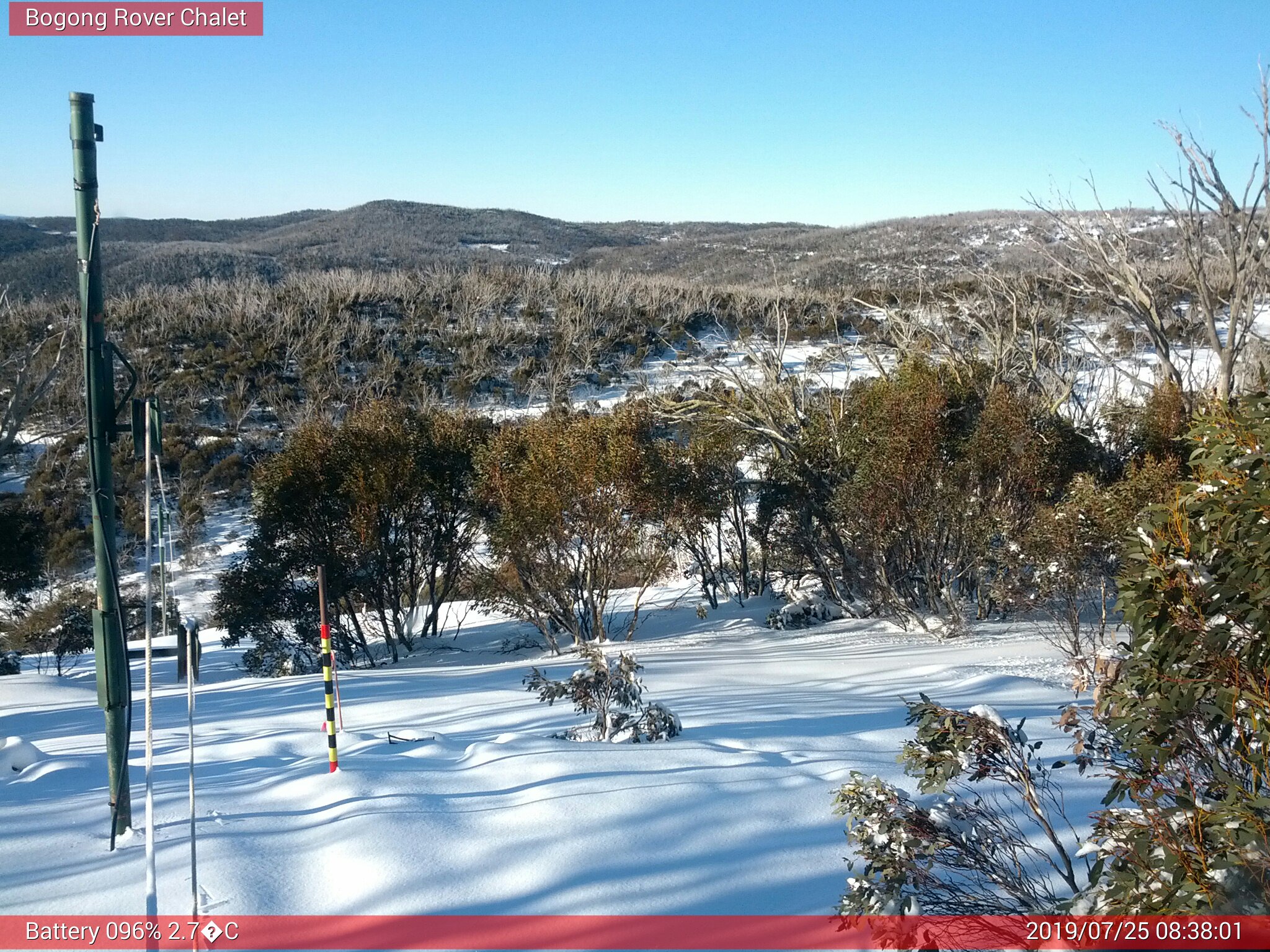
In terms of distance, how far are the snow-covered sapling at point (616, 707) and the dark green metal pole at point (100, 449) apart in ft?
9.85

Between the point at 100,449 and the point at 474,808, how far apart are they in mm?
2455

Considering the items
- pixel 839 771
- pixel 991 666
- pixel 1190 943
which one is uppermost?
pixel 1190 943

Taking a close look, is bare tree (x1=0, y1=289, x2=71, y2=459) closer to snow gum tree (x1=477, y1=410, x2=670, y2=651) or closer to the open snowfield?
the open snowfield

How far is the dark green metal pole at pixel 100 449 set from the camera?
12.9ft

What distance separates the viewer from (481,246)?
301ft

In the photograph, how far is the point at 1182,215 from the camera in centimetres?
1356

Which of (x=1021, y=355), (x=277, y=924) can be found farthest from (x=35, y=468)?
(x=277, y=924)

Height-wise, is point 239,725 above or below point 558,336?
below

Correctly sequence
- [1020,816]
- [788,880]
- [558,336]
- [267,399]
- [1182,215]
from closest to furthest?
1. [788,880]
2. [1020,816]
3. [1182,215]
4. [267,399]
5. [558,336]

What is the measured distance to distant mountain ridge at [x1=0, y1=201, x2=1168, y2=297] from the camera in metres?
63.4

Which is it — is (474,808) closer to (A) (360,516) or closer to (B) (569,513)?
(B) (569,513)

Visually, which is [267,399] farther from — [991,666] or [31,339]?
[991,666]

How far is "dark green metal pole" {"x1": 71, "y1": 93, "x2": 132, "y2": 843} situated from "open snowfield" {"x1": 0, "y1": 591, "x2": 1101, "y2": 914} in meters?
0.47

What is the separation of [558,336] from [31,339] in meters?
21.2
